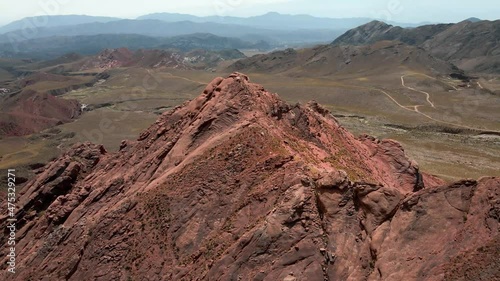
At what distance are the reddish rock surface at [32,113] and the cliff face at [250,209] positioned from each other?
93.0m

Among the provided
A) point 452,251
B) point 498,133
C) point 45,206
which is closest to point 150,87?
point 498,133

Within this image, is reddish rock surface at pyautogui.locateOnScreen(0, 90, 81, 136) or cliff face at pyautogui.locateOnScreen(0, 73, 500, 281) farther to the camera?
reddish rock surface at pyautogui.locateOnScreen(0, 90, 81, 136)

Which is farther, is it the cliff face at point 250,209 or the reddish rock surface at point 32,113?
the reddish rock surface at point 32,113

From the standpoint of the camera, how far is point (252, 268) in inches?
794

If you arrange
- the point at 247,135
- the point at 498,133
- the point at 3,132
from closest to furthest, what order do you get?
the point at 247,135
the point at 498,133
the point at 3,132

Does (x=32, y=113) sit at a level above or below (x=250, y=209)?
below

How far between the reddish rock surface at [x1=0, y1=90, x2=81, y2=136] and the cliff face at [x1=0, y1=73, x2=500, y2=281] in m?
93.0

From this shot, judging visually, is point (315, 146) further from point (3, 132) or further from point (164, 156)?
point (3, 132)

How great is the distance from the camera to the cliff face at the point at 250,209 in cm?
1911

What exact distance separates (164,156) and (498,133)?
8386 cm

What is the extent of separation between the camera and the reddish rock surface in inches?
4751

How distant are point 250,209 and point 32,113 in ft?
439

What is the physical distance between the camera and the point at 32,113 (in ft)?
450

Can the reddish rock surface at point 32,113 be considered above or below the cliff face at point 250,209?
below
